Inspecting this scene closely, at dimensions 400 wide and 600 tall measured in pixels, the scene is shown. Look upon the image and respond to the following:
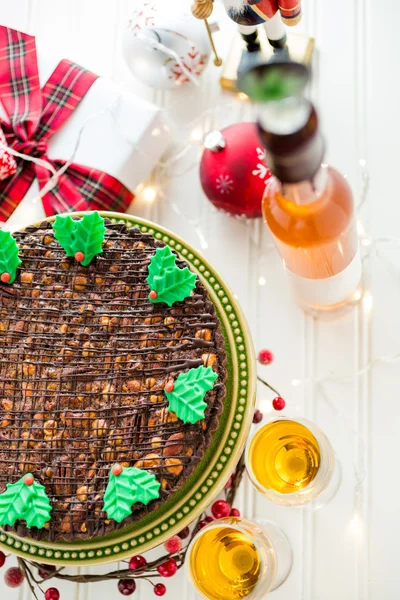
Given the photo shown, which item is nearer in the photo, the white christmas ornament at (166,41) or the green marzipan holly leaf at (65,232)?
the green marzipan holly leaf at (65,232)

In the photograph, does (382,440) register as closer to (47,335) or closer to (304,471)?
(304,471)

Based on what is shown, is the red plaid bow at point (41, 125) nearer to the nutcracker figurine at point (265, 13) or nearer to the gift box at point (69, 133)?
the gift box at point (69, 133)

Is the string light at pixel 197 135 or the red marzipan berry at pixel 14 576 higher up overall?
the string light at pixel 197 135

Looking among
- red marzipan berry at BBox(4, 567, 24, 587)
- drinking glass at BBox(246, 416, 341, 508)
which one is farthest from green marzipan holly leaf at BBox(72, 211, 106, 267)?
red marzipan berry at BBox(4, 567, 24, 587)

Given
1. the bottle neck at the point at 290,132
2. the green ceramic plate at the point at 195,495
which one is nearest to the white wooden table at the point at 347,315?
the green ceramic plate at the point at 195,495

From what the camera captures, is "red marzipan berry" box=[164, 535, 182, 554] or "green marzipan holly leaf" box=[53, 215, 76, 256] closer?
"green marzipan holly leaf" box=[53, 215, 76, 256]

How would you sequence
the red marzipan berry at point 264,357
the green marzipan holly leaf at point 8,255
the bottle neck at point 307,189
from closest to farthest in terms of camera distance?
the bottle neck at point 307,189
the green marzipan holly leaf at point 8,255
the red marzipan berry at point 264,357

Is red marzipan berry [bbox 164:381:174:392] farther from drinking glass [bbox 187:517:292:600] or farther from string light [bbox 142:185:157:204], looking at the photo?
string light [bbox 142:185:157:204]
